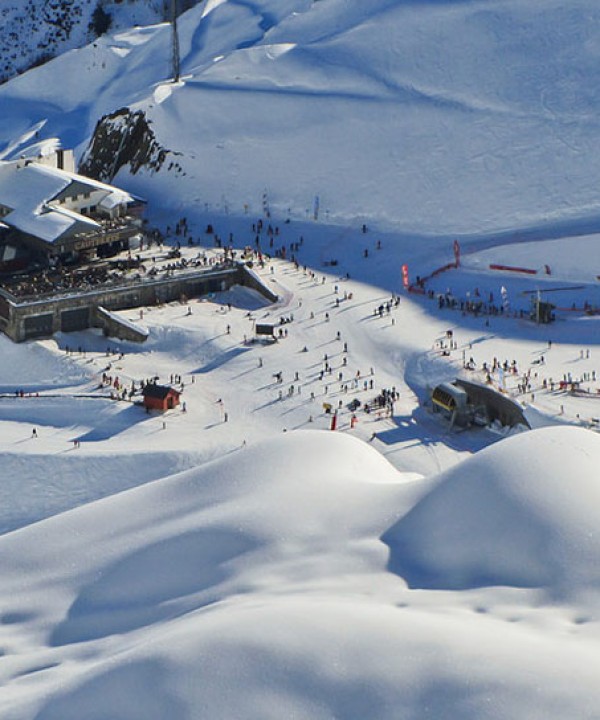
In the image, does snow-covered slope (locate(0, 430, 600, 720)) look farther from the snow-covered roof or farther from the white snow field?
the snow-covered roof

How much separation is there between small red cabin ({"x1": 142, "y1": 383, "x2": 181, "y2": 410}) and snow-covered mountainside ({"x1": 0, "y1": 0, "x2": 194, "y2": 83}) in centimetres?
6040

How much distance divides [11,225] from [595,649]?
4136 cm

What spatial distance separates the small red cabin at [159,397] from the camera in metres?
45.9

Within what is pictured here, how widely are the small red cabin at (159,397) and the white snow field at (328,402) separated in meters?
0.36

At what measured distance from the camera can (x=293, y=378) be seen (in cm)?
4866

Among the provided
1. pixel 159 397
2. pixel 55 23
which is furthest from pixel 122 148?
pixel 55 23

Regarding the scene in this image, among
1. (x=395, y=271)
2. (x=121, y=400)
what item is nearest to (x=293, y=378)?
(x=121, y=400)

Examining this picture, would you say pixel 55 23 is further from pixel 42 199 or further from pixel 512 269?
pixel 512 269

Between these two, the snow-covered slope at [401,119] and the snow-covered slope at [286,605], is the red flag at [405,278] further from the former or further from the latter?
the snow-covered slope at [286,605]

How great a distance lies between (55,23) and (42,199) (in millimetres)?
46029

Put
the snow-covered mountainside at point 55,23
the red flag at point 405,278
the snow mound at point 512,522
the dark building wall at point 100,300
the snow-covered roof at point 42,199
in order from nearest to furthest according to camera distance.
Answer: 1. the snow mound at point 512,522
2. the dark building wall at point 100,300
3. the red flag at point 405,278
4. the snow-covered roof at point 42,199
5. the snow-covered mountainside at point 55,23

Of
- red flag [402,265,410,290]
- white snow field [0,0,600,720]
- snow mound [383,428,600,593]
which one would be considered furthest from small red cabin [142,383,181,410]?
snow mound [383,428,600,593]

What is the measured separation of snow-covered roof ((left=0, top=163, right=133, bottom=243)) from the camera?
59781 mm

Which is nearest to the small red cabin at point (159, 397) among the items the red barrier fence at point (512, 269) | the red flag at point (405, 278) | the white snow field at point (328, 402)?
the white snow field at point (328, 402)
